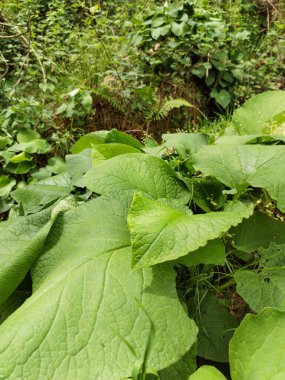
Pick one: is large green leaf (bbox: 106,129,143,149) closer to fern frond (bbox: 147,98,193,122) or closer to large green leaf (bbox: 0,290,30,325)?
large green leaf (bbox: 0,290,30,325)

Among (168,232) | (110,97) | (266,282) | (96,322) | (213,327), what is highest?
(168,232)

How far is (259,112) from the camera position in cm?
171

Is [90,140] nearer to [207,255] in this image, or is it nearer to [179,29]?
[207,255]

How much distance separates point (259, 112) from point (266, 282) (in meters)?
0.92

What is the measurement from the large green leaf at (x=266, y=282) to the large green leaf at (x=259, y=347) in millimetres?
96

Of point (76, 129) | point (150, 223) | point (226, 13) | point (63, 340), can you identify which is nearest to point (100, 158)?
point (150, 223)

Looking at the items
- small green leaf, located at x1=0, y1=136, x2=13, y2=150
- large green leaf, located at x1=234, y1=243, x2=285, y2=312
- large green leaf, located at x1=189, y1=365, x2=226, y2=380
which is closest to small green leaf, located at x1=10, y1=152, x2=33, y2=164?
small green leaf, located at x1=0, y1=136, x2=13, y2=150

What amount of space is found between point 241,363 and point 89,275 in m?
0.41

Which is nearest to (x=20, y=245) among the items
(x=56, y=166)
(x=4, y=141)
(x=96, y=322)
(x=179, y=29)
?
(x=96, y=322)

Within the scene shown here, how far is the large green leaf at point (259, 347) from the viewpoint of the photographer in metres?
0.80

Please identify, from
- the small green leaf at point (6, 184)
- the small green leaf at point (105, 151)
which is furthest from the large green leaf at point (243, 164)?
the small green leaf at point (6, 184)

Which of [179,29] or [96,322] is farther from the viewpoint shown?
[179,29]

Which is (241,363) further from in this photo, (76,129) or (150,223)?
(76,129)

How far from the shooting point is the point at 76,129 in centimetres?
298
